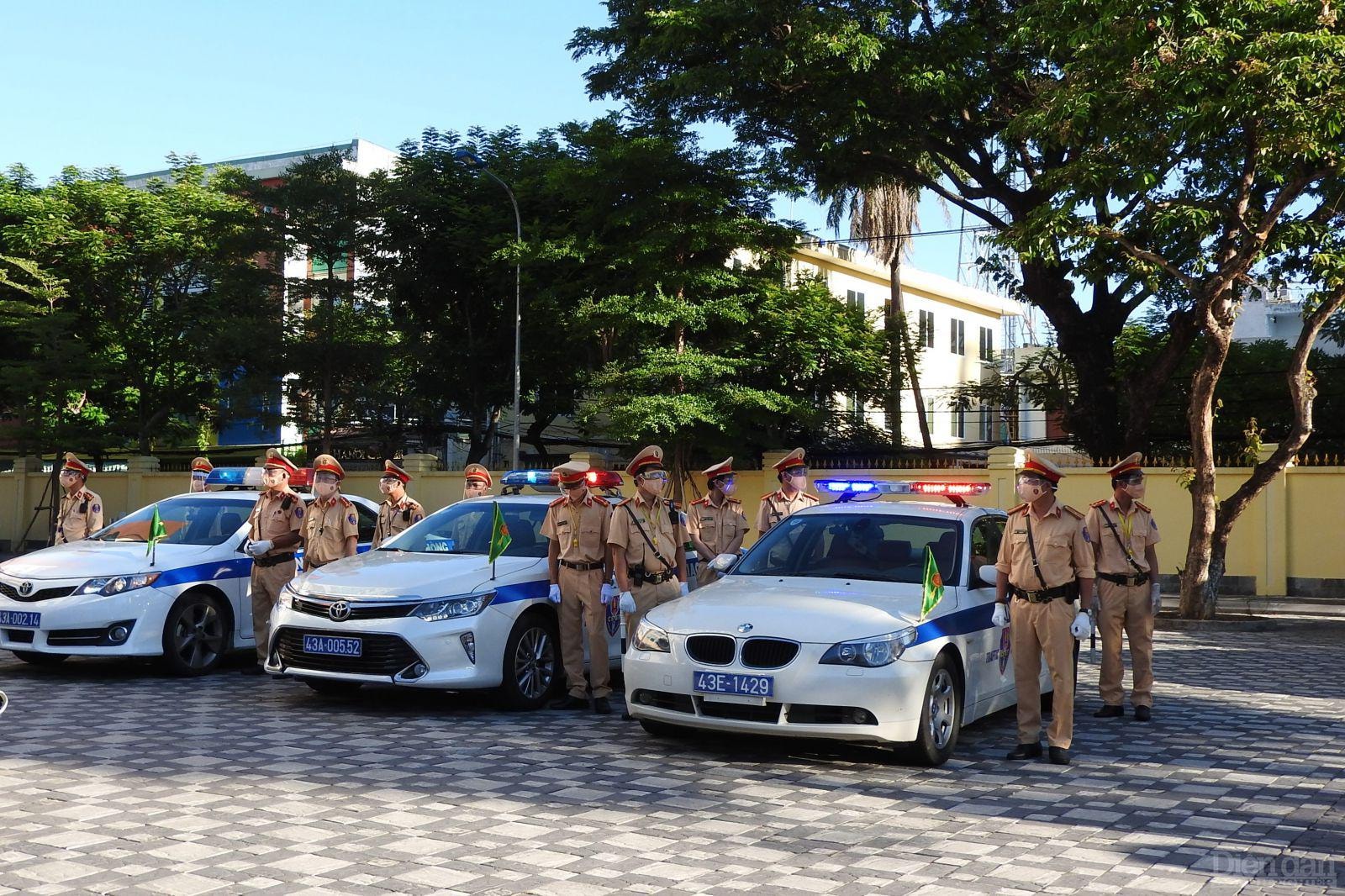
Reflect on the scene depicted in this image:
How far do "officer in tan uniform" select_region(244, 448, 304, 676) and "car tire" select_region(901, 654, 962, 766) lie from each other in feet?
19.6

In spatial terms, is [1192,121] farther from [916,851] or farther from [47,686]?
[47,686]

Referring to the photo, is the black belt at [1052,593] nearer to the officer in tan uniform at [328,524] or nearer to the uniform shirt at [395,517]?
the officer in tan uniform at [328,524]

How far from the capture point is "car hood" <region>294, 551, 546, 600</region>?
367 inches

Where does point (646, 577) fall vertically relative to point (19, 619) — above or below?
above

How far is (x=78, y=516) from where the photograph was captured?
15008 millimetres

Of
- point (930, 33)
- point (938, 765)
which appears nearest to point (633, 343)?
point (930, 33)

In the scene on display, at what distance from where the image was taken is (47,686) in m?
10.7

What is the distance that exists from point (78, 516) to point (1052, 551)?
442 inches

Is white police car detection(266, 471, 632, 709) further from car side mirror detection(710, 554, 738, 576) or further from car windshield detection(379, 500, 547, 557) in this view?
car side mirror detection(710, 554, 738, 576)

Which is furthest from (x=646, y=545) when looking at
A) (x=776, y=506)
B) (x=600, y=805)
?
(x=776, y=506)

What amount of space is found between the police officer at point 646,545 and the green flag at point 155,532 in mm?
4235

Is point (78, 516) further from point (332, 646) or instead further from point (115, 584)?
point (332, 646)

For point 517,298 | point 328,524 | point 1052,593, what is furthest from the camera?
point 517,298

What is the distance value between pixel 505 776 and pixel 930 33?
61.5ft
